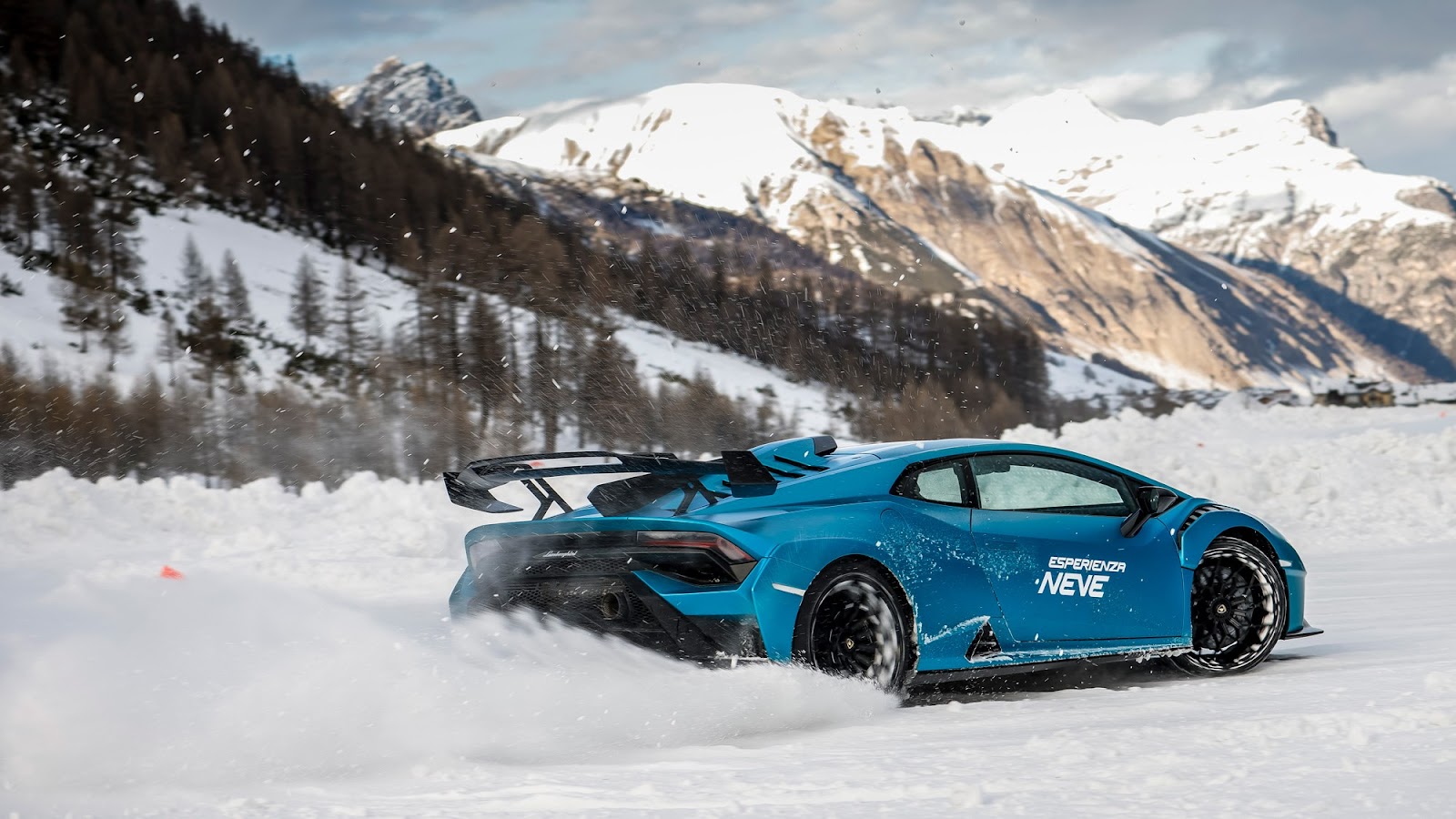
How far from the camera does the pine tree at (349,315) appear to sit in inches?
2517

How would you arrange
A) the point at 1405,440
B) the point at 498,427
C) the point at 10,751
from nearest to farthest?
the point at 10,751
the point at 1405,440
the point at 498,427

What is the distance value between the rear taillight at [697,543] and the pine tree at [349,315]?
56.4m

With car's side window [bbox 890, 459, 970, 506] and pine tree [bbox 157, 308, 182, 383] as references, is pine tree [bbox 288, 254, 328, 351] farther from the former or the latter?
car's side window [bbox 890, 459, 970, 506]

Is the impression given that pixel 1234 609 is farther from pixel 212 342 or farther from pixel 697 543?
pixel 212 342

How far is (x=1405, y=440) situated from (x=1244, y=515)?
11706mm

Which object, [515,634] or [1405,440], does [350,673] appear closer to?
[515,634]

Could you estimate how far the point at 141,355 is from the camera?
57.2 metres

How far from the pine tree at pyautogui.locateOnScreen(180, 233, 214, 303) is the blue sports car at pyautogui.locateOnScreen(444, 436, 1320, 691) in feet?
209

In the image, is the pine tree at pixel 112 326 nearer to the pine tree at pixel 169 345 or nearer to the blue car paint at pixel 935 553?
the pine tree at pixel 169 345

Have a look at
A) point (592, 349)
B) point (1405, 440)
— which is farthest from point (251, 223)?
point (1405, 440)

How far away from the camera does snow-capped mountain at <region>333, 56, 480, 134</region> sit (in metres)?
103

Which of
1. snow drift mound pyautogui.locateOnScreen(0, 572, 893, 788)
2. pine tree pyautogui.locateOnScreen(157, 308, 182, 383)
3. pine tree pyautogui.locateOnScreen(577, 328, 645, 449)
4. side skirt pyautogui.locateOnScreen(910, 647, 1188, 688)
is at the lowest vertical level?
side skirt pyautogui.locateOnScreen(910, 647, 1188, 688)

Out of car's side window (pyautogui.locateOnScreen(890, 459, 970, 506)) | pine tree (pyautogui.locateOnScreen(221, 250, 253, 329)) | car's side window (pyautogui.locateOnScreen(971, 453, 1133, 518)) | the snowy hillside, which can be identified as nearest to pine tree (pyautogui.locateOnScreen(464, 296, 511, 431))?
the snowy hillside

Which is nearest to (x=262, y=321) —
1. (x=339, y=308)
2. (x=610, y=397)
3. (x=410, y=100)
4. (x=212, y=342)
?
(x=339, y=308)
